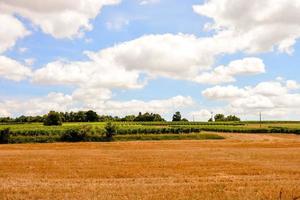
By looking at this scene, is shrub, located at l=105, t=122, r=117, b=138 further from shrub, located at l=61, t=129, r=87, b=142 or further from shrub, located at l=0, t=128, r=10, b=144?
shrub, located at l=0, t=128, r=10, b=144

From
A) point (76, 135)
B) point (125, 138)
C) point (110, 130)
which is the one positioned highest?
point (110, 130)

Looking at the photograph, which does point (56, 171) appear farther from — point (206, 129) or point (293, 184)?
point (206, 129)

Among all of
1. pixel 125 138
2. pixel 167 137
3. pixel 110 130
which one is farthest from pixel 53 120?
pixel 167 137

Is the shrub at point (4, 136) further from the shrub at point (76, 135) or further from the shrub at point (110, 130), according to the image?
the shrub at point (110, 130)

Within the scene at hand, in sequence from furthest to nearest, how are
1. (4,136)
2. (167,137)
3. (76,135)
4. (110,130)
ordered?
(167,137) → (110,130) → (76,135) → (4,136)

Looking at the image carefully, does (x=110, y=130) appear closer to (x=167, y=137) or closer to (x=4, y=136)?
(x=167, y=137)

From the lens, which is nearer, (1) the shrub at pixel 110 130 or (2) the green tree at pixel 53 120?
(1) the shrub at pixel 110 130

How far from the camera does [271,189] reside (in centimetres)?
2138

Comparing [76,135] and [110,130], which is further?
[110,130]

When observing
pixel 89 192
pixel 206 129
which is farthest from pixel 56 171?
pixel 206 129

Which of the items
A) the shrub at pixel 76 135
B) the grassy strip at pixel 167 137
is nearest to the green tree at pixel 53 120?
the shrub at pixel 76 135

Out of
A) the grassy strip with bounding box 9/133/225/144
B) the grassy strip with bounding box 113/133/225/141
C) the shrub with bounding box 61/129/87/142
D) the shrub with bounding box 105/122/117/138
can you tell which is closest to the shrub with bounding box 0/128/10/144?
the grassy strip with bounding box 9/133/225/144

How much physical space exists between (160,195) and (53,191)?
537 centimetres

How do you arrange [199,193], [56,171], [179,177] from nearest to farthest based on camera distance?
[199,193], [179,177], [56,171]
